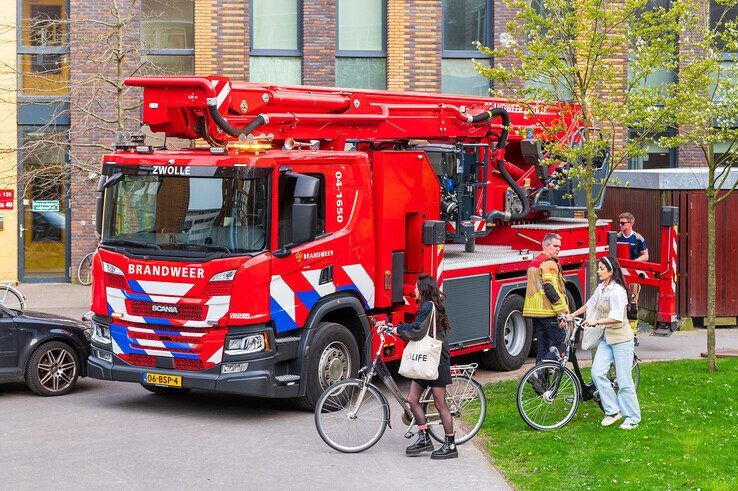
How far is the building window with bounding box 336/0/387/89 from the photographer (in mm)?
23422

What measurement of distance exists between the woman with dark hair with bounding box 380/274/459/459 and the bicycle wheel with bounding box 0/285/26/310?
28.7ft

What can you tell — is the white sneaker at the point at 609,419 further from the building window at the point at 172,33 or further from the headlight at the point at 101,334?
the building window at the point at 172,33

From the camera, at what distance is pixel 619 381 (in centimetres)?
1121

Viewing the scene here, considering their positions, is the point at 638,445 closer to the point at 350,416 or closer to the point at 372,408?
the point at 372,408

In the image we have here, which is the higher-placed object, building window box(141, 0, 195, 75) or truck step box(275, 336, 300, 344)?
building window box(141, 0, 195, 75)

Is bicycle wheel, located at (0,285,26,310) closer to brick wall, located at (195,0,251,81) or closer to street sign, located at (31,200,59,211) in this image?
street sign, located at (31,200,59,211)

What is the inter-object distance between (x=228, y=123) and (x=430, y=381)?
12.1 feet

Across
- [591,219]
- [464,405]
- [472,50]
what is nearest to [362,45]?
[472,50]

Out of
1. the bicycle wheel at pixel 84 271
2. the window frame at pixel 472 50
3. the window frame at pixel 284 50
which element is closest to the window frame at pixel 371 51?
the window frame at pixel 284 50

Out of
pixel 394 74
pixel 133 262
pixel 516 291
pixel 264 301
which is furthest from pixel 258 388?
pixel 394 74

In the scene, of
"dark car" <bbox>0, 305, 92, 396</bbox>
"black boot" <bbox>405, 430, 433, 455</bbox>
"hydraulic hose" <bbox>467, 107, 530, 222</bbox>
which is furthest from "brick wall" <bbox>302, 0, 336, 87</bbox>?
"black boot" <bbox>405, 430, 433, 455</bbox>

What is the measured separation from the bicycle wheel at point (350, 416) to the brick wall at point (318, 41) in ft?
43.0

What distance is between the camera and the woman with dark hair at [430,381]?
10391mm

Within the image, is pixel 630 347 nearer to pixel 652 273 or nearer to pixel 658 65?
pixel 658 65
